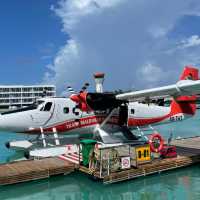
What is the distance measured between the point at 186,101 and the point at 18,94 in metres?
109

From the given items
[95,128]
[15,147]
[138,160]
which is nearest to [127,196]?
[138,160]

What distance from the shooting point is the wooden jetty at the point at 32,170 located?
1038 cm

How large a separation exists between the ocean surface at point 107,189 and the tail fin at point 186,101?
6797 millimetres

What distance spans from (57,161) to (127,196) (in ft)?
13.5

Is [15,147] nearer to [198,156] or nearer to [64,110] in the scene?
[64,110]

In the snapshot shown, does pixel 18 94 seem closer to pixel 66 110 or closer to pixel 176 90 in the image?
pixel 66 110

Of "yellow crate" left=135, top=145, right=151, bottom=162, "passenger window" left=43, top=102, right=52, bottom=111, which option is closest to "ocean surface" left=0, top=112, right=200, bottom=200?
"yellow crate" left=135, top=145, right=151, bottom=162

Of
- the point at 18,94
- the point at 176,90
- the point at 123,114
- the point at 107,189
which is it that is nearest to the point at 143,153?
the point at 107,189

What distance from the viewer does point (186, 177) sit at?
37.6ft

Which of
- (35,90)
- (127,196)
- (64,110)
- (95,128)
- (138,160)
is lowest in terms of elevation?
(127,196)

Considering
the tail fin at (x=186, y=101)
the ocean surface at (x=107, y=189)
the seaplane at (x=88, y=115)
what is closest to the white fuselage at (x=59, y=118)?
the seaplane at (x=88, y=115)

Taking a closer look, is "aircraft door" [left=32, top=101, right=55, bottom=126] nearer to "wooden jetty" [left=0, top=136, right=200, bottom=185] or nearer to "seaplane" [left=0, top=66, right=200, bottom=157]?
"seaplane" [left=0, top=66, right=200, bottom=157]

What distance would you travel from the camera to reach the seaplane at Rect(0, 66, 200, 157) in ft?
46.8

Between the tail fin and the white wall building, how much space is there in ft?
328
